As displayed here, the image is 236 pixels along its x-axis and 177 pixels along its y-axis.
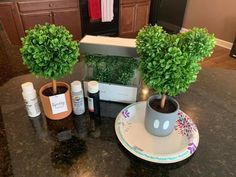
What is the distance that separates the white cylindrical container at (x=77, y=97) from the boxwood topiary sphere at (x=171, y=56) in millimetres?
253

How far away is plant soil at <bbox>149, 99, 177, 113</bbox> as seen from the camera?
25.7 inches

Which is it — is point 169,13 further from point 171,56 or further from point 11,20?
point 171,56

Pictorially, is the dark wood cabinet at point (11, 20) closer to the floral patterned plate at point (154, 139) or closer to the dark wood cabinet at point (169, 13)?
the dark wood cabinet at point (169, 13)

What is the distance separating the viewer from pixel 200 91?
943 millimetres

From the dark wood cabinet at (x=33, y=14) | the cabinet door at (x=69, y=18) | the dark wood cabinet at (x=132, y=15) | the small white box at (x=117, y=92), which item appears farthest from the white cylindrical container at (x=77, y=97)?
the dark wood cabinet at (x=132, y=15)

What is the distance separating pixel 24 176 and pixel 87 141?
0.21m

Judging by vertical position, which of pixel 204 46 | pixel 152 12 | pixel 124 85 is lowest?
pixel 152 12

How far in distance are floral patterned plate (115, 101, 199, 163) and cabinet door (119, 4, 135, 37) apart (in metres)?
2.79

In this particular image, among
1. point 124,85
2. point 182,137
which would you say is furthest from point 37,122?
point 182,137

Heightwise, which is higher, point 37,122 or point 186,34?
point 186,34

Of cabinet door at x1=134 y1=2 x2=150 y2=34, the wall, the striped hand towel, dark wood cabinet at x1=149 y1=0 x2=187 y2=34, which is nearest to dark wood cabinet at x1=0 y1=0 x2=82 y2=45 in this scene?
the striped hand towel

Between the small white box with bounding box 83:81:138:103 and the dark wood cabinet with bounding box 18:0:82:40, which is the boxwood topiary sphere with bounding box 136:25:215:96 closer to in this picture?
the small white box with bounding box 83:81:138:103

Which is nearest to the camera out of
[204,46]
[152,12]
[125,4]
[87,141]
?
[204,46]

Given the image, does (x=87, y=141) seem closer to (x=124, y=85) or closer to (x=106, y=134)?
(x=106, y=134)
